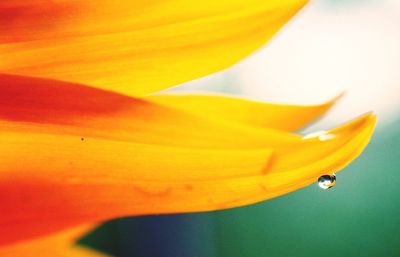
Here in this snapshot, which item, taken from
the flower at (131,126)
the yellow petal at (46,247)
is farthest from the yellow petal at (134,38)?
the yellow petal at (46,247)

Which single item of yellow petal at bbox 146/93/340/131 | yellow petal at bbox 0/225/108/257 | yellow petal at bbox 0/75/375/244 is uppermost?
yellow petal at bbox 146/93/340/131

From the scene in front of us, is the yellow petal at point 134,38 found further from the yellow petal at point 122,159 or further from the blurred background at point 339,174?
the blurred background at point 339,174

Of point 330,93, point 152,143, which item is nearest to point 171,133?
point 152,143

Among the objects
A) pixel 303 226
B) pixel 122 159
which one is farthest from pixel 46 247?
pixel 303 226

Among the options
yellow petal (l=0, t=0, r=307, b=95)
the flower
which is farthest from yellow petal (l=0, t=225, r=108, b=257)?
yellow petal (l=0, t=0, r=307, b=95)

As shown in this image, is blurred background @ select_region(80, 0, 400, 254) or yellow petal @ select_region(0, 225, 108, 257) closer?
yellow petal @ select_region(0, 225, 108, 257)

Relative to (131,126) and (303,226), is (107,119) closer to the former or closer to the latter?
(131,126)

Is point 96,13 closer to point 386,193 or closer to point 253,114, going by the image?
point 253,114

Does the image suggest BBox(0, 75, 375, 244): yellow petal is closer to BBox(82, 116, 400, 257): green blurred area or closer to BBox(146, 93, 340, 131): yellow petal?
BBox(146, 93, 340, 131): yellow petal

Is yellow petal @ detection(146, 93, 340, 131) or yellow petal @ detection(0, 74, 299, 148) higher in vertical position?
yellow petal @ detection(146, 93, 340, 131)
